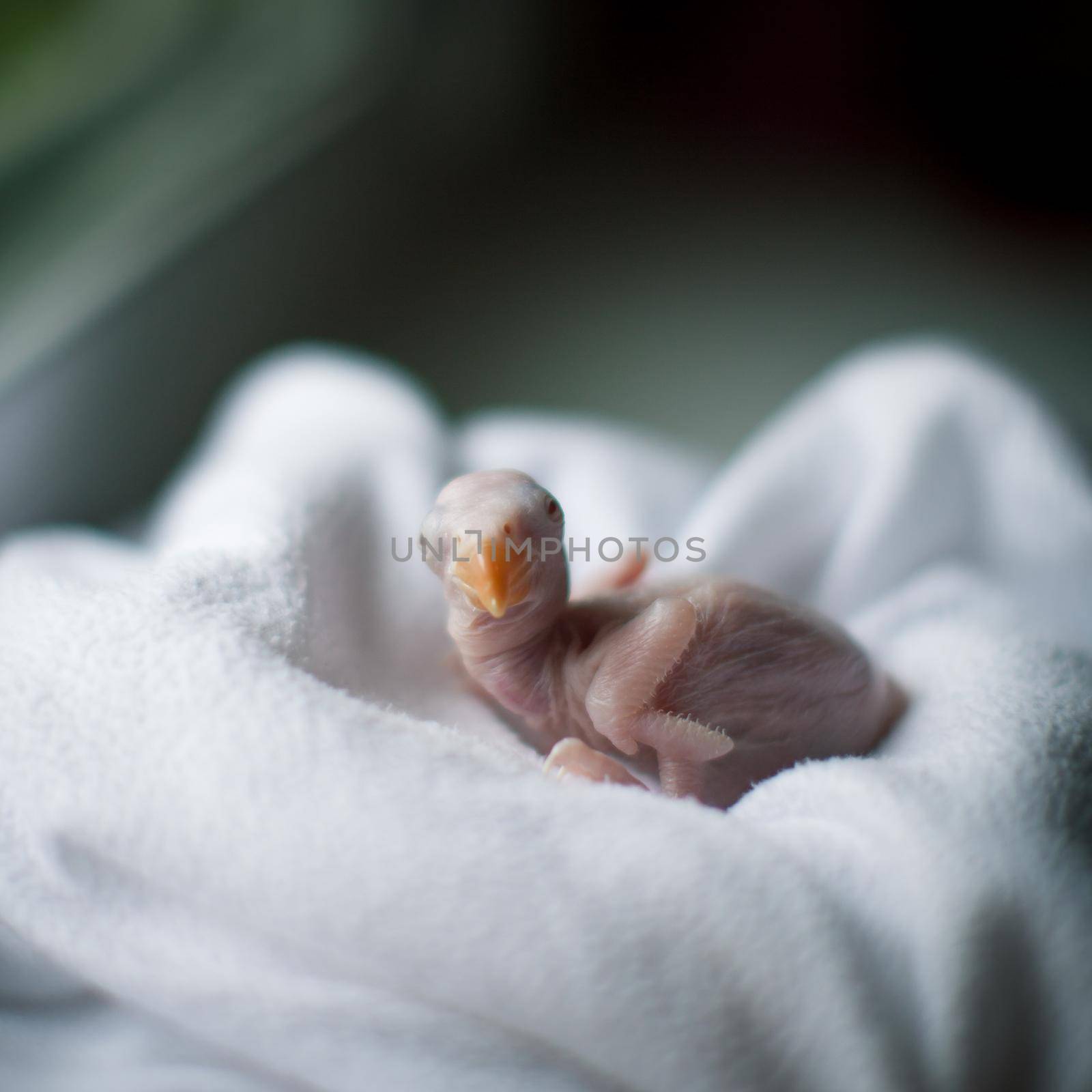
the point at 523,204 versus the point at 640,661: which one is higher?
the point at 523,204

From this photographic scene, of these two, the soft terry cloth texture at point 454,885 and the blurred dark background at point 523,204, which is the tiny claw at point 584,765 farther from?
the blurred dark background at point 523,204

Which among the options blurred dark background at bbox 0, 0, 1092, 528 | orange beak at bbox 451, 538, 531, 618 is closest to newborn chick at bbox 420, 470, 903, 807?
orange beak at bbox 451, 538, 531, 618

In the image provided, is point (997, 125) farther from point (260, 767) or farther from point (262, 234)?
point (260, 767)

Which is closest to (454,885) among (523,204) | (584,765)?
(584,765)

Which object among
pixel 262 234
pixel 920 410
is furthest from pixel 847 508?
pixel 262 234

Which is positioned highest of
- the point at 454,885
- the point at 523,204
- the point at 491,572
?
the point at 523,204

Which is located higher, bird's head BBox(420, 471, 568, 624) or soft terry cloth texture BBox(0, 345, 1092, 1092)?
bird's head BBox(420, 471, 568, 624)

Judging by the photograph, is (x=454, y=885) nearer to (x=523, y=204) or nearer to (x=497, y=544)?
(x=497, y=544)

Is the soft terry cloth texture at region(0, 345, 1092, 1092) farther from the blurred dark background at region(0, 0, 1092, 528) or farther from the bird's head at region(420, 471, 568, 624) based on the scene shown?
the blurred dark background at region(0, 0, 1092, 528)
